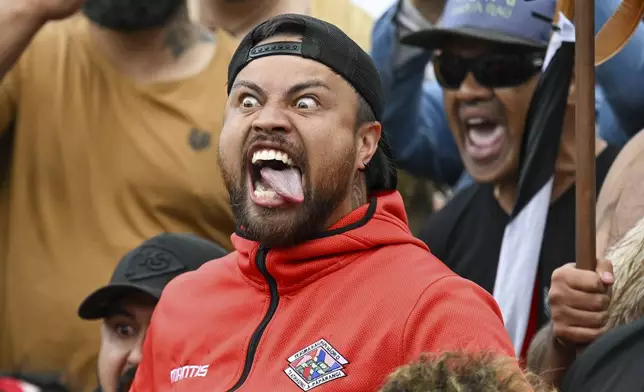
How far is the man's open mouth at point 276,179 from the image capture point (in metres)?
3.05

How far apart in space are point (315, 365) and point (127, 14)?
7.66 ft

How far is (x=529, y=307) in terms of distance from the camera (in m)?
4.07

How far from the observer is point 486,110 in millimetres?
4723

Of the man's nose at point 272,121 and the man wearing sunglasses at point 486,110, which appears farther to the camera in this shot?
the man wearing sunglasses at point 486,110

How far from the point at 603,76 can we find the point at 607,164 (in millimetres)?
458

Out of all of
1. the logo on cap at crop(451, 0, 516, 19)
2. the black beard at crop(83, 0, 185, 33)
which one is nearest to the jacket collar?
the logo on cap at crop(451, 0, 516, 19)

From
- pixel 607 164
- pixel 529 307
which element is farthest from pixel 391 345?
pixel 607 164

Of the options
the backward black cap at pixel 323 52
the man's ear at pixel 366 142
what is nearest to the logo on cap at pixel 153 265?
the backward black cap at pixel 323 52

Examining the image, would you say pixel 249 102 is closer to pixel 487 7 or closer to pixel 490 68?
pixel 490 68

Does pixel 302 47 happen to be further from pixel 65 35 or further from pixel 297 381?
pixel 65 35

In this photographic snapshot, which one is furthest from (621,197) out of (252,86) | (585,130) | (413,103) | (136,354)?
(413,103)

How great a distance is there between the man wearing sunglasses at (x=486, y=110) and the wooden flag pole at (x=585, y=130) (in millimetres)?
940

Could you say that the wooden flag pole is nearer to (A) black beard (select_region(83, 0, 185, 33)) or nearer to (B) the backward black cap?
(B) the backward black cap

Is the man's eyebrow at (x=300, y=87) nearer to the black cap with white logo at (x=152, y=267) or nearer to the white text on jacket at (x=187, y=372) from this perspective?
the white text on jacket at (x=187, y=372)
